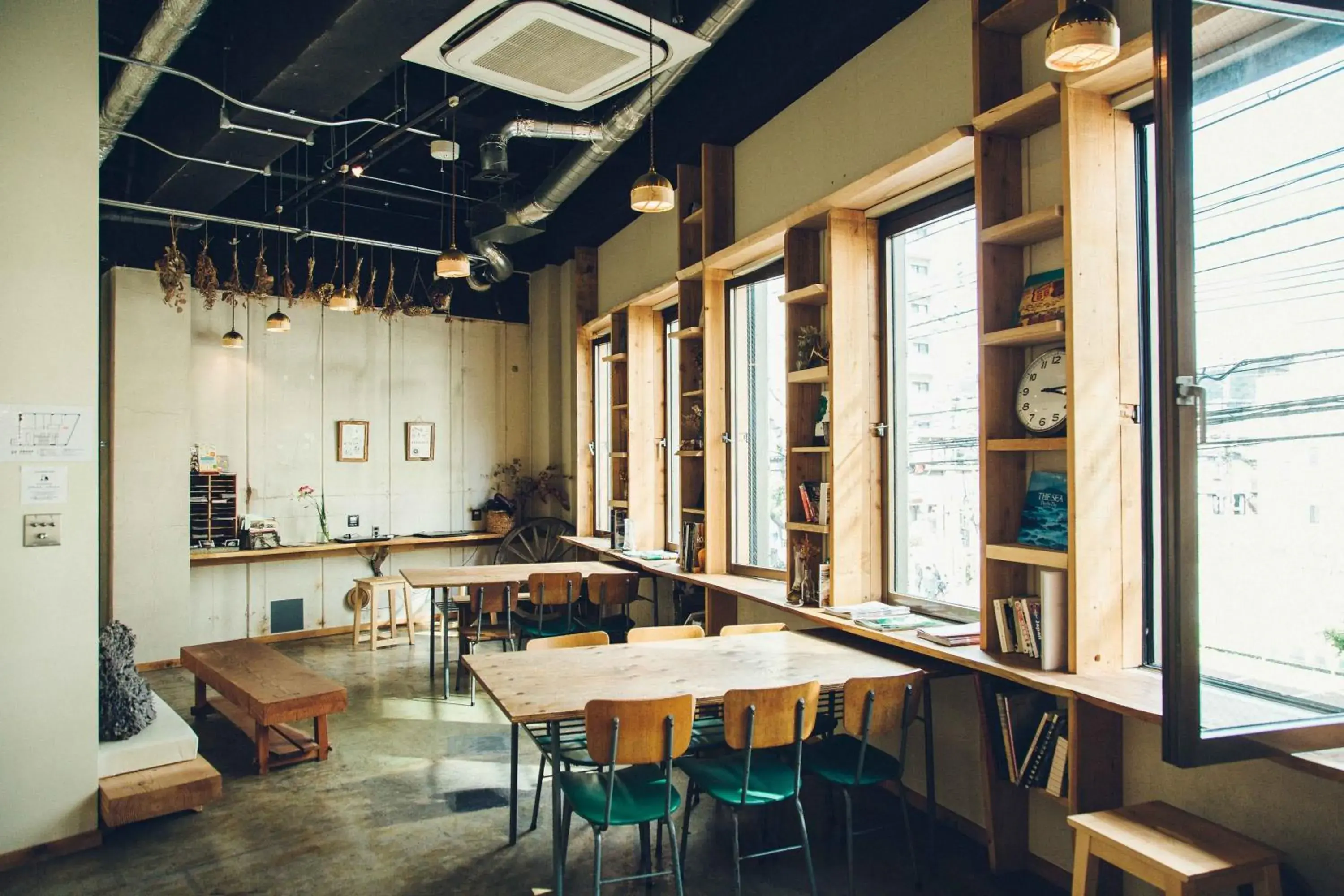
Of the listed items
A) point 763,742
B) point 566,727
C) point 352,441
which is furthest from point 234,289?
point 763,742

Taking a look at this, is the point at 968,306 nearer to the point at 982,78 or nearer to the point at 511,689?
the point at 982,78

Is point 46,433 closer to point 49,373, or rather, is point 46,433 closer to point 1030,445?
point 49,373

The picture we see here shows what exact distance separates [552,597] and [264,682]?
188 cm

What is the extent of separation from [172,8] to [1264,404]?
501 centimetres

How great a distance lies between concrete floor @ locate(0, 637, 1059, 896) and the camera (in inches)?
136

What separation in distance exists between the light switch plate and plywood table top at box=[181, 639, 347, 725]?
1402mm

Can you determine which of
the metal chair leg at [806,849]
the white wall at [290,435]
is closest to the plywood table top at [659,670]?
the metal chair leg at [806,849]

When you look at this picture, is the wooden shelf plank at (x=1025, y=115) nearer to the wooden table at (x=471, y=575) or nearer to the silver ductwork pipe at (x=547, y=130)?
the silver ductwork pipe at (x=547, y=130)

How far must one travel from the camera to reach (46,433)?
3.80 meters

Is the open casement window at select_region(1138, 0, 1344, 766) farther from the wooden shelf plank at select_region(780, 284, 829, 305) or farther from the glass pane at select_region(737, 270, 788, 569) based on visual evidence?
the glass pane at select_region(737, 270, 788, 569)

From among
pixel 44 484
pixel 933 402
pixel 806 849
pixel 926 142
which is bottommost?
pixel 806 849

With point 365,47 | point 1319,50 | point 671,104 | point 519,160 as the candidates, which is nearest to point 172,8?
point 365,47

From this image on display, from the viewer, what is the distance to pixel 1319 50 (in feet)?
8.30

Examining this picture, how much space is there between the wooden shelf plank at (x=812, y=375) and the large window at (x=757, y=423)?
2.62 feet
